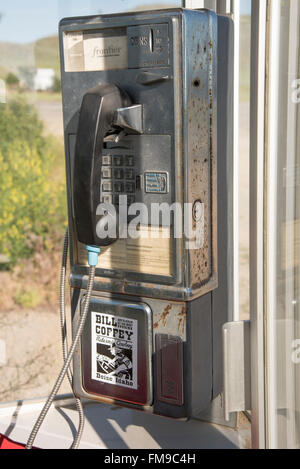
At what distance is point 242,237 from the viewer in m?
5.96

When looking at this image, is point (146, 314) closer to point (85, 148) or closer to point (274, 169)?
point (85, 148)

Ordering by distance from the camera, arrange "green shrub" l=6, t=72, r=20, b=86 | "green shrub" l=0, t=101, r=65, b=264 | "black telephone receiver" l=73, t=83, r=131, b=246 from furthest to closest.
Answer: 1. "green shrub" l=6, t=72, r=20, b=86
2. "green shrub" l=0, t=101, r=65, b=264
3. "black telephone receiver" l=73, t=83, r=131, b=246

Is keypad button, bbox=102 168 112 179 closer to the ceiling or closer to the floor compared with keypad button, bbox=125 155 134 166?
closer to the floor

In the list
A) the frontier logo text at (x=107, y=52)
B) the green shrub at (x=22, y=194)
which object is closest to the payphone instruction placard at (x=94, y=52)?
the frontier logo text at (x=107, y=52)

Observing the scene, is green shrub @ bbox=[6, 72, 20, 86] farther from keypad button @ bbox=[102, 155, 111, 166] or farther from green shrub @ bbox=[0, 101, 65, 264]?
keypad button @ bbox=[102, 155, 111, 166]

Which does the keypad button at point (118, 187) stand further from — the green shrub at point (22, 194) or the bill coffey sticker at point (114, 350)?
the green shrub at point (22, 194)

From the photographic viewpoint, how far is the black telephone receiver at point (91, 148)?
1.43 m

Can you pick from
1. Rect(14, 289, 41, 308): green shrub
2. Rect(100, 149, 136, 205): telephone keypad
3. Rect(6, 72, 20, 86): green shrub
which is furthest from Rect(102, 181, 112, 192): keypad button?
Rect(6, 72, 20, 86): green shrub

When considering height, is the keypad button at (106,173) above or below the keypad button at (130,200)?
above

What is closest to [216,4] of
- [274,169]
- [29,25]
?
[274,169]

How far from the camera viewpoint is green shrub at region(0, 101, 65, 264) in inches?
155

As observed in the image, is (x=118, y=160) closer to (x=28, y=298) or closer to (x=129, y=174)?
(x=129, y=174)

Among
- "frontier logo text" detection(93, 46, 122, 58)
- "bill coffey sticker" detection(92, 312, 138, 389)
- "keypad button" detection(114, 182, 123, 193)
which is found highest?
"frontier logo text" detection(93, 46, 122, 58)

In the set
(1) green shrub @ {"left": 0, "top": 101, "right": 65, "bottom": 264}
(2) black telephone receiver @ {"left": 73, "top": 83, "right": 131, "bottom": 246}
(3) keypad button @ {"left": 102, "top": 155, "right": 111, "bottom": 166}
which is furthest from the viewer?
(1) green shrub @ {"left": 0, "top": 101, "right": 65, "bottom": 264}
